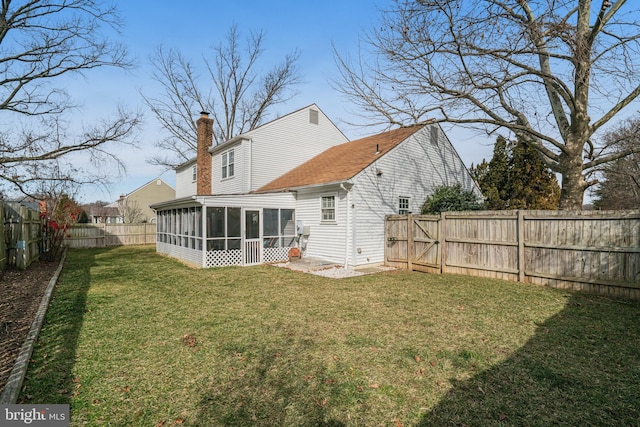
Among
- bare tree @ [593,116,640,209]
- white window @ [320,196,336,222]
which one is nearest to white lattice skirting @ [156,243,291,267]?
white window @ [320,196,336,222]

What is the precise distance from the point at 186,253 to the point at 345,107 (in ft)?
30.1

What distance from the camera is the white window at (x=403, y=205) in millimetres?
13380

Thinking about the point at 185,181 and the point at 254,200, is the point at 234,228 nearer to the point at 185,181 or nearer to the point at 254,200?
the point at 254,200

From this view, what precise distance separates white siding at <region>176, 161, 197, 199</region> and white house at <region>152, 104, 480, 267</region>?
5299 millimetres

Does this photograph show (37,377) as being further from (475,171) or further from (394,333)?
(475,171)

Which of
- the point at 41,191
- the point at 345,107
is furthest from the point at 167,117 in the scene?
the point at 345,107

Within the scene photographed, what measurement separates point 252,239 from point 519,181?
48.3ft

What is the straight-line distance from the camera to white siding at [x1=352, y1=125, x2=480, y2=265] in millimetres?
11883

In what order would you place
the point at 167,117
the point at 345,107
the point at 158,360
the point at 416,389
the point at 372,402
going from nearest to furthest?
the point at 372,402
the point at 416,389
the point at 158,360
the point at 345,107
the point at 167,117

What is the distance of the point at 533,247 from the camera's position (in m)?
8.59

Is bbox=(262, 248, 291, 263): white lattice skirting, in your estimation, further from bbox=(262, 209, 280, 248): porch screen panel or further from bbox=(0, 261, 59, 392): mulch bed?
bbox=(0, 261, 59, 392): mulch bed

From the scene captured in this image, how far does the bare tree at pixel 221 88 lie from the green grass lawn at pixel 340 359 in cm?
2210

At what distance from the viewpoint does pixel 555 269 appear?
819 centimetres

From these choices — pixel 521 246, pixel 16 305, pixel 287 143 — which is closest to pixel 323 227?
pixel 521 246
